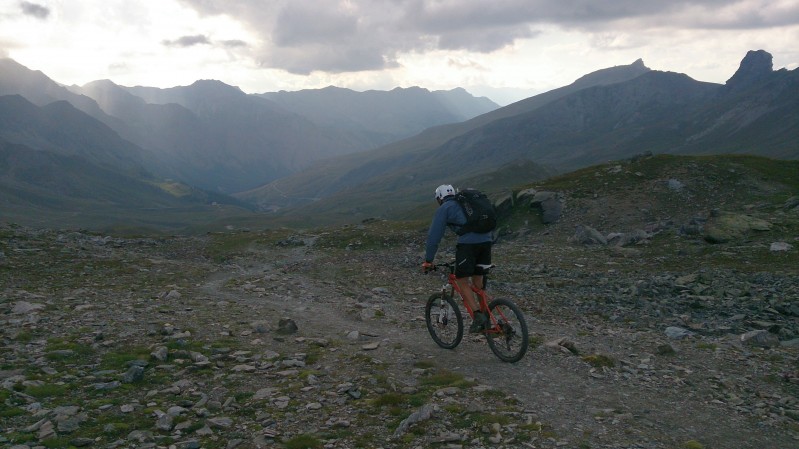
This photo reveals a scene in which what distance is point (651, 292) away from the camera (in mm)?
19766

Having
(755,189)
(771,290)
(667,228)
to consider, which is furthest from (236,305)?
(755,189)

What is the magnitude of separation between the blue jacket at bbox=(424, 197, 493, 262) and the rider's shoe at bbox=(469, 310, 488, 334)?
1.71 m

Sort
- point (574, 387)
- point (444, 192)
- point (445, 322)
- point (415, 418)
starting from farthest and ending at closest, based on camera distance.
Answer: point (445, 322) < point (444, 192) < point (574, 387) < point (415, 418)

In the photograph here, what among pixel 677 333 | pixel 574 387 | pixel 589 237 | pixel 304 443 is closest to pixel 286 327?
pixel 304 443

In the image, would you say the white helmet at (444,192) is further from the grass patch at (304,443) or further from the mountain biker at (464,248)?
the grass patch at (304,443)

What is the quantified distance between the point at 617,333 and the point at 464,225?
652 cm

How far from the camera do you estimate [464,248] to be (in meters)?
12.3

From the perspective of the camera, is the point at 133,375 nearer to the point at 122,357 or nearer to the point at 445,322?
the point at 122,357

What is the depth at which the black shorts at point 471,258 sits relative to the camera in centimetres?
1233

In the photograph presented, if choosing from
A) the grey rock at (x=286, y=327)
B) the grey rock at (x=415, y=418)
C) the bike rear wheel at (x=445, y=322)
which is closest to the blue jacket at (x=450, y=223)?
the bike rear wheel at (x=445, y=322)

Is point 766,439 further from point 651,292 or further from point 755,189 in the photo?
point 755,189

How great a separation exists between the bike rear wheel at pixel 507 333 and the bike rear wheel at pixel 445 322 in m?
0.93

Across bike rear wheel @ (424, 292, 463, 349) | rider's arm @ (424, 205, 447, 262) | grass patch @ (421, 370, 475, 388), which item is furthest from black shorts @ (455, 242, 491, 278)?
grass patch @ (421, 370, 475, 388)

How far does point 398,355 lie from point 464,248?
3039mm
